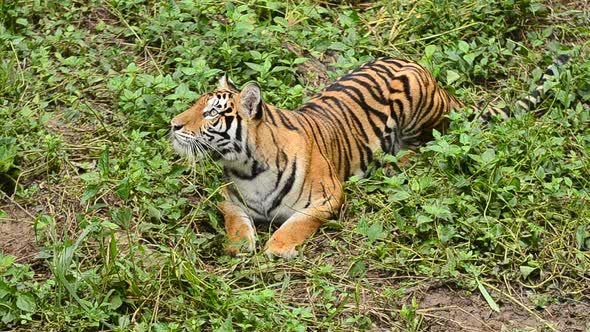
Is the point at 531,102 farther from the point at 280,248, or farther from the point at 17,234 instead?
the point at 17,234

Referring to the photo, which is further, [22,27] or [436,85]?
[22,27]

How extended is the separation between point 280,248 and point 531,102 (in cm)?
226

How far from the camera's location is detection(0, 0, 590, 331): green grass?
542 cm

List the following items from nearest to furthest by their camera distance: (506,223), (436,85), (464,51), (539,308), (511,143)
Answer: (539,308)
(506,223)
(511,143)
(436,85)
(464,51)

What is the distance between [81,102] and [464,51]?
2549 millimetres

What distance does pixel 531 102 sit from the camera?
736cm

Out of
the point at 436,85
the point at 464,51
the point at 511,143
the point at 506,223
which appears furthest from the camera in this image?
the point at 464,51

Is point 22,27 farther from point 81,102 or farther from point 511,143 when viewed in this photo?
point 511,143

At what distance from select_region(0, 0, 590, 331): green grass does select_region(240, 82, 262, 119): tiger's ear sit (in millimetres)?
453

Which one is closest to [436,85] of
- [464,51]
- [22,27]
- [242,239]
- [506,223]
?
[464,51]

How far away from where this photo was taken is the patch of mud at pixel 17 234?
588 centimetres

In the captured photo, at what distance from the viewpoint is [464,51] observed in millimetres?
7664

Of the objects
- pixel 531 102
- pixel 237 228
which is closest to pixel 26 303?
pixel 237 228

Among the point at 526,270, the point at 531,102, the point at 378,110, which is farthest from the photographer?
the point at 531,102
